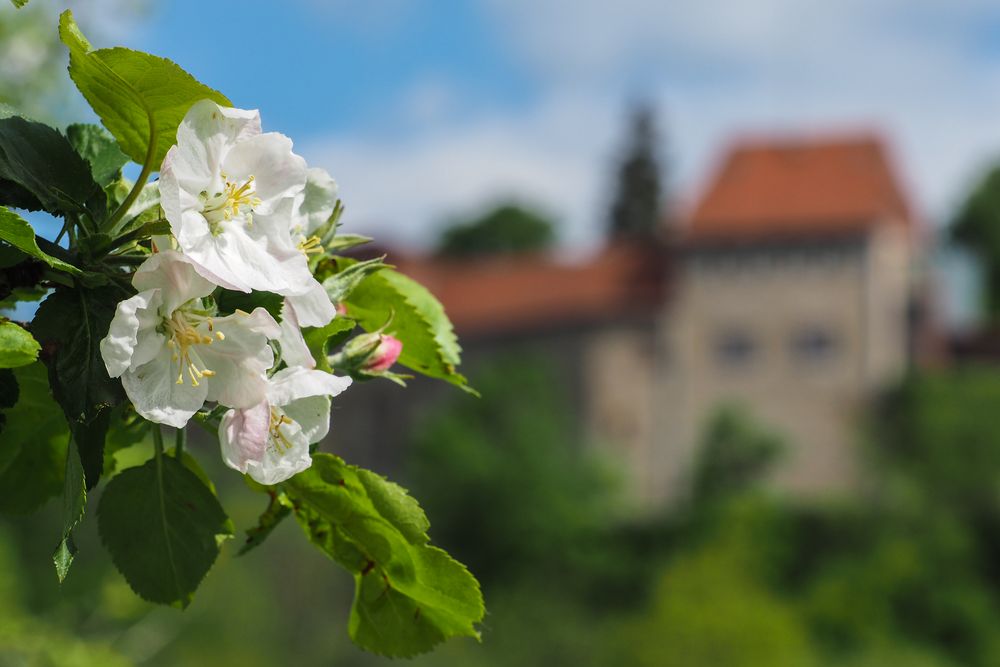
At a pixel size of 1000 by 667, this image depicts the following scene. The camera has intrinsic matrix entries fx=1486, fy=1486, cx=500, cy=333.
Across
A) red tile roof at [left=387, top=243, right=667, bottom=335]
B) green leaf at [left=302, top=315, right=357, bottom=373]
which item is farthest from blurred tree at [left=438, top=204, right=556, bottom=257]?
green leaf at [left=302, top=315, right=357, bottom=373]

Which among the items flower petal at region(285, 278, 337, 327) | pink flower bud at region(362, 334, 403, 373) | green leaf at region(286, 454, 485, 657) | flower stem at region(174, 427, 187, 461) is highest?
flower petal at region(285, 278, 337, 327)

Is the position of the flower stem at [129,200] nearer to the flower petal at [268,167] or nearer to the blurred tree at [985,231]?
the flower petal at [268,167]

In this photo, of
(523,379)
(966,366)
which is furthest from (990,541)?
(523,379)

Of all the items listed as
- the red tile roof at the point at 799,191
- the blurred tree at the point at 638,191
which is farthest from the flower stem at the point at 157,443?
the blurred tree at the point at 638,191

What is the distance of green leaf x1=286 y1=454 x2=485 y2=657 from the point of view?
1.12 m

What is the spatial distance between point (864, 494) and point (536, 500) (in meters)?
11.1

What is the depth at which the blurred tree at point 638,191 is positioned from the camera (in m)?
66.1

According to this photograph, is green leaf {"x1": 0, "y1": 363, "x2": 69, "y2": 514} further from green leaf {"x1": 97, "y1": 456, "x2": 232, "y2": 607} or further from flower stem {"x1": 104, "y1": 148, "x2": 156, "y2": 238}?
flower stem {"x1": 104, "y1": 148, "x2": 156, "y2": 238}

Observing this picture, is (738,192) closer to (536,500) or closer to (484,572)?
(536,500)

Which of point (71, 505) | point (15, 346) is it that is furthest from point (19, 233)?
point (71, 505)

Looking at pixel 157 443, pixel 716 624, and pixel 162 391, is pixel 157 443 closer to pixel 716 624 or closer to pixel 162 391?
pixel 162 391

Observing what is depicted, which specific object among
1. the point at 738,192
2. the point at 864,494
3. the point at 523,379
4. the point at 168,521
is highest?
the point at 168,521

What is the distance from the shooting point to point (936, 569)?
46.5 meters

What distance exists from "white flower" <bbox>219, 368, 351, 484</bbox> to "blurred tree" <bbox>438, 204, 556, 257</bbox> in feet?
221
